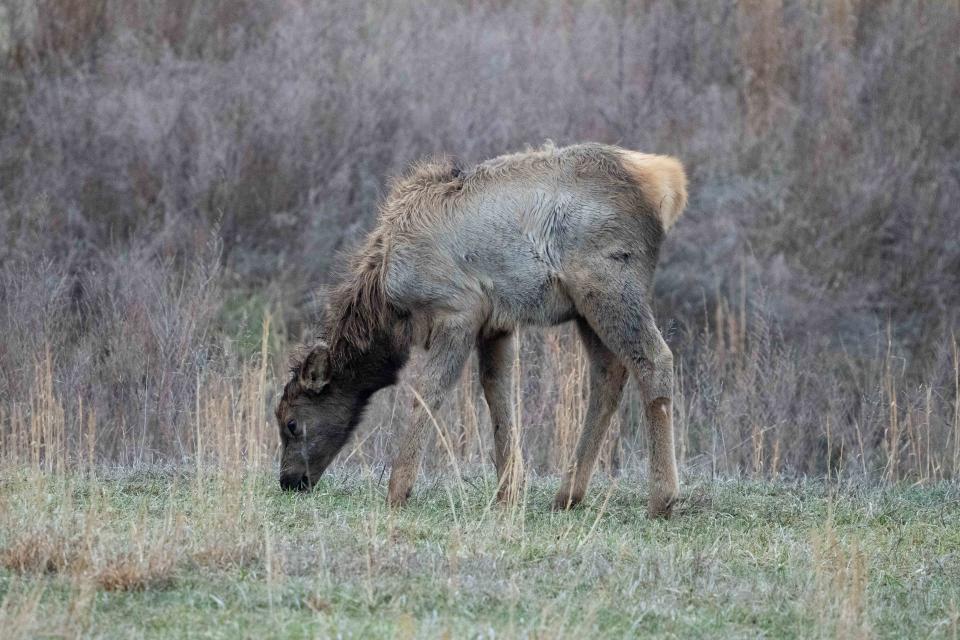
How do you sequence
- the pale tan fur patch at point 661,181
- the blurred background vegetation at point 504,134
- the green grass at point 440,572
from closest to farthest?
the green grass at point 440,572 → the pale tan fur patch at point 661,181 → the blurred background vegetation at point 504,134

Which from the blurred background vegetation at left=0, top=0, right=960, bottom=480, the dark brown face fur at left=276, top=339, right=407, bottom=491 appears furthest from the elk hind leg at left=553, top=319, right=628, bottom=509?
the blurred background vegetation at left=0, top=0, right=960, bottom=480

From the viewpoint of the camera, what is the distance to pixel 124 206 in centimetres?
1669

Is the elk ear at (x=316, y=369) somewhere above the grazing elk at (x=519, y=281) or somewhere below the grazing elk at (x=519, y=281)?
below

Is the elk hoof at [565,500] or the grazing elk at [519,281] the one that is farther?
the elk hoof at [565,500]

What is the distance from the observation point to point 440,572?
5.77 metres

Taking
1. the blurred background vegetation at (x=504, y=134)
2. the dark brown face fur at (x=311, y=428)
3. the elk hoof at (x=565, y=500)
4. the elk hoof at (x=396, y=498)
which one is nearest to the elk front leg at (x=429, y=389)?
the elk hoof at (x=396, y=498)

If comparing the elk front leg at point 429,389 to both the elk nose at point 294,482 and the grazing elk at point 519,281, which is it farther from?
the elk nose at point 294,482

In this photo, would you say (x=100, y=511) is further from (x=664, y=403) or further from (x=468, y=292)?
(x=664, y=403)

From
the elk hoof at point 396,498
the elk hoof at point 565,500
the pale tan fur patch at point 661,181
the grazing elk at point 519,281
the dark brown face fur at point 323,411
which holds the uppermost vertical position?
the pale tan fur patch at point 661,181

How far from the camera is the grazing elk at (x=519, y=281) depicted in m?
7.57

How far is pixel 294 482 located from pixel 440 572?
2.55 meters

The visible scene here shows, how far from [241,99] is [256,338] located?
180 inches

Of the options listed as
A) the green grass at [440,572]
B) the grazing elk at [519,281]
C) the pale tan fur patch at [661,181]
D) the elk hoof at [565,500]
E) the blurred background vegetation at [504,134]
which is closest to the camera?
the green grass at [440,572]

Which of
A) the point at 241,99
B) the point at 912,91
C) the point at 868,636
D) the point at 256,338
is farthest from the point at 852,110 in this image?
the point at 868,636
